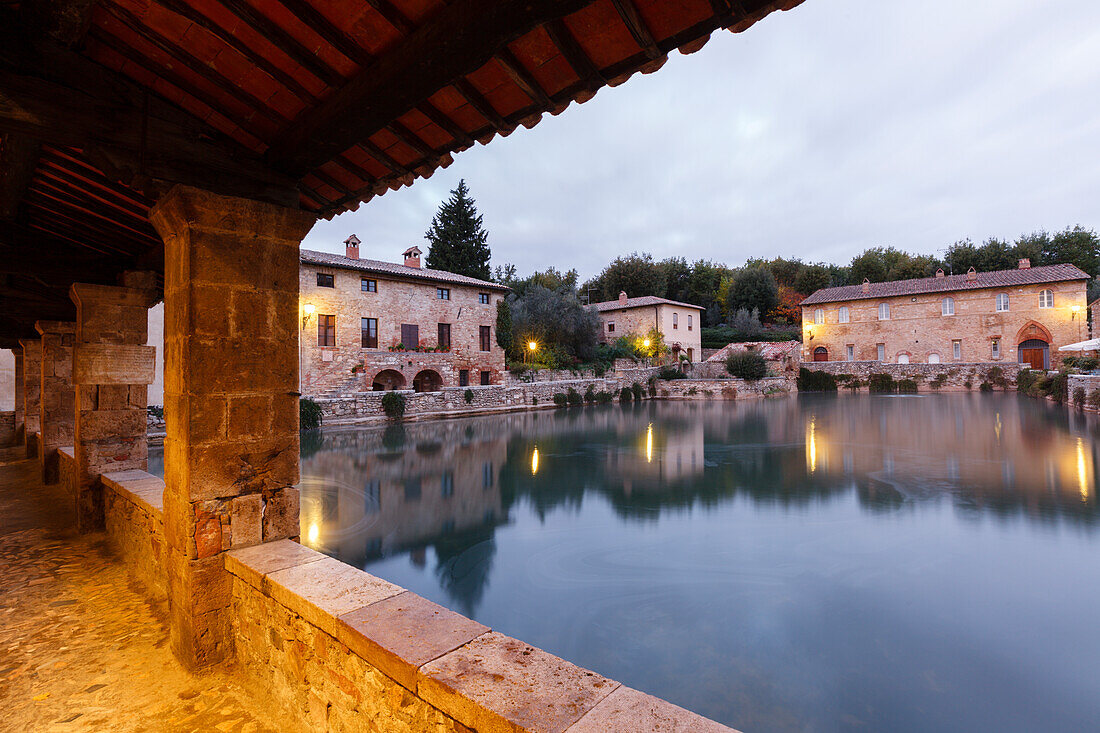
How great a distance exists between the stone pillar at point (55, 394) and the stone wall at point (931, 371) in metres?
29.9

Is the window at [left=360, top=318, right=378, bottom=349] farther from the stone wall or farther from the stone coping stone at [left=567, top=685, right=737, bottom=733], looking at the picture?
the stone wall

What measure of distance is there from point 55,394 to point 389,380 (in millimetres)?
13107

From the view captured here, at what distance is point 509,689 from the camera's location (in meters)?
1.27

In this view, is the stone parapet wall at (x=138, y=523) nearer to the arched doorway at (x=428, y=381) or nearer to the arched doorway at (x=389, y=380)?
the arched doorway at (x=389, y=380)

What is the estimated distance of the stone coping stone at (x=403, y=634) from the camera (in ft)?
4.67

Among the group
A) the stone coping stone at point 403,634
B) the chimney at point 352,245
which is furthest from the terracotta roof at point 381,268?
the stone coping stone at point 403,634

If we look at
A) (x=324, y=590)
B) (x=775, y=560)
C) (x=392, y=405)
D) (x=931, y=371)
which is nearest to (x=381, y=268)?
(x=392, y=405)

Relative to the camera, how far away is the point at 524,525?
6871 millimetres

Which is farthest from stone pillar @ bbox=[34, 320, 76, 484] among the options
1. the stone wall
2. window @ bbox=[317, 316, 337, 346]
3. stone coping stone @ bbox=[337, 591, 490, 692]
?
the stone wall

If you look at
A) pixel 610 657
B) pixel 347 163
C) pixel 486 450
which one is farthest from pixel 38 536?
pixel 486 450

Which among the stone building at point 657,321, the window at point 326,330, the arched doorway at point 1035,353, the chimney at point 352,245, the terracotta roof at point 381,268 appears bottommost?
the arched doorway at point 1035,353

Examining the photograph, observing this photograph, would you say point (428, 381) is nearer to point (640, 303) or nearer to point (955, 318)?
point (640, 303)

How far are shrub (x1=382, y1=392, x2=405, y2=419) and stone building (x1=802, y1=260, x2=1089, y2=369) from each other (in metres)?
25.9

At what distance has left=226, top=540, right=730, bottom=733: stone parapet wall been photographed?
120 centimetres
